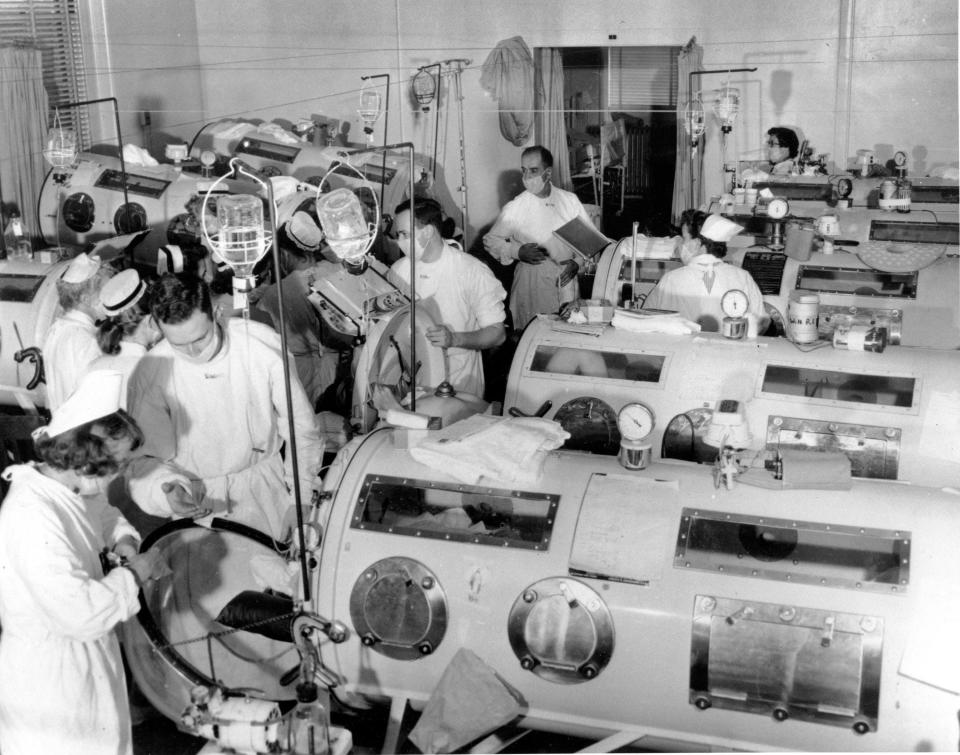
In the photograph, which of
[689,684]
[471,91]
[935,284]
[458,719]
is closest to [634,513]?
[689,684]

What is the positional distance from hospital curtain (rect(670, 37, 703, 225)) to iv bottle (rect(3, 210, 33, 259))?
5.10 meters

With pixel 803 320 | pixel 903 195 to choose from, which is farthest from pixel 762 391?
pixel 903 195

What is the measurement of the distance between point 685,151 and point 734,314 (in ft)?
17.1

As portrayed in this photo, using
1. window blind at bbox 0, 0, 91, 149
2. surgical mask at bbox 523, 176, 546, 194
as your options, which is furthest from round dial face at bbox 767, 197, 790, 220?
window blind at bbox 0, 0, 91, 149

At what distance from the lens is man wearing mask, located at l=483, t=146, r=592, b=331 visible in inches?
256

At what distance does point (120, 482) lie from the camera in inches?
159

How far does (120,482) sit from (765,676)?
8.13 ft

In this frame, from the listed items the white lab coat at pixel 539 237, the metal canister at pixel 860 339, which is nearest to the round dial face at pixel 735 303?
the metal canister at pixel 860 339

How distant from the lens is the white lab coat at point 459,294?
499 centimetres

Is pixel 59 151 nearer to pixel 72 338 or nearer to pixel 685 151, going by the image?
pixel 72 338

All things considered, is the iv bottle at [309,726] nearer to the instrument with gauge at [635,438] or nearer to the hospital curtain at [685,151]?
the instrument with gauge at [635,438]

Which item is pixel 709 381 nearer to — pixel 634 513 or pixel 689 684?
pixel 634 513

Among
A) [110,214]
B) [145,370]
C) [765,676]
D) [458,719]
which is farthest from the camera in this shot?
[110,214]

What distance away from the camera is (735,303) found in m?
4.41
